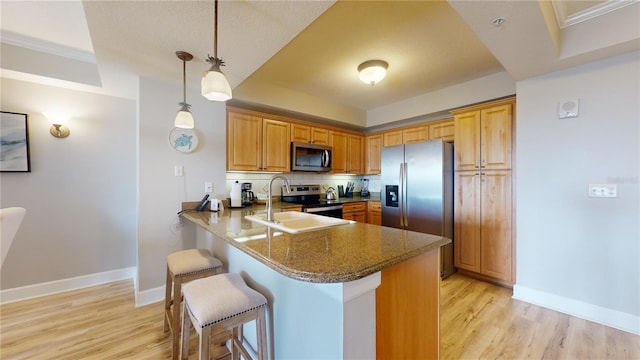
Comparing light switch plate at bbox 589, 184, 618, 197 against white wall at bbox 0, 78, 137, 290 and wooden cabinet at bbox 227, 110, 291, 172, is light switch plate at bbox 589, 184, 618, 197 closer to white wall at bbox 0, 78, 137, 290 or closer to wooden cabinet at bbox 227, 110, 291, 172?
wooden cabinet at bbox 227, 110, 291, 172

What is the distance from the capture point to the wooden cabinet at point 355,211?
Answer: 12.3 ft

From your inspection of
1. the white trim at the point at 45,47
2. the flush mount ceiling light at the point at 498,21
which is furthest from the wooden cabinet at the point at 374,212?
the white trim at the point at 45,47

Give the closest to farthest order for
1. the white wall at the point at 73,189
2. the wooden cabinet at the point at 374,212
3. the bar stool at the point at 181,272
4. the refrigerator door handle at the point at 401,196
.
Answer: the bar stool at the point at 181,272 → the white wall at the point at 73,189 → the refrigerator door handle at the point at 401,196 → the wooden cabinet at the point at 374,212

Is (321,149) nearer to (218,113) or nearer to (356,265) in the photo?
(218,113)

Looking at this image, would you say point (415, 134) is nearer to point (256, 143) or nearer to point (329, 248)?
point (256, 143)

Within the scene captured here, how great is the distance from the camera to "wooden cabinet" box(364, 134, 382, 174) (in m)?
4.34

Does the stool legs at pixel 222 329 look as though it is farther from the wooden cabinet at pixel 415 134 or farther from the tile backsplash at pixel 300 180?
the wooden cabinet at pixel 415 134

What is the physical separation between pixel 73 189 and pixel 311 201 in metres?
2.86

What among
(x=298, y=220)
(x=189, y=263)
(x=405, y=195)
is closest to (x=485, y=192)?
(x=405, y=195)

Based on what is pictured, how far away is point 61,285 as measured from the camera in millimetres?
2633

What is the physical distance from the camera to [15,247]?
2451mm

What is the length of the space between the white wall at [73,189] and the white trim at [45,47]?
1.37 ft

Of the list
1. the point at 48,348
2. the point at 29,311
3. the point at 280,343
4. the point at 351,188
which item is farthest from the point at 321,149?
the point at 29,311

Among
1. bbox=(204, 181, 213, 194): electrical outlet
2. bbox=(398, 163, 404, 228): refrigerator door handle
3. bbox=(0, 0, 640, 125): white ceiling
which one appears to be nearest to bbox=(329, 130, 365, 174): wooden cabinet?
bbox=(398, 163, 404, 228): refrigerator door handle
